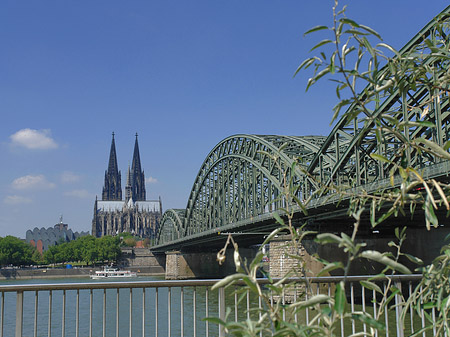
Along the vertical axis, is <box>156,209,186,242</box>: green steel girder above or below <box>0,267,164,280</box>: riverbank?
above

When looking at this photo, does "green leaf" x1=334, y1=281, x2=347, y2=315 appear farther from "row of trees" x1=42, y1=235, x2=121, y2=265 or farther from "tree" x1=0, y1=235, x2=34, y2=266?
"tree" x1=0, y1=235, x2=34, y2=266

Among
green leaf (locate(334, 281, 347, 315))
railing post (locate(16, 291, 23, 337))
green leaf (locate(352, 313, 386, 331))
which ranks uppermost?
green leaf (locate(334, 281, 347, 315))

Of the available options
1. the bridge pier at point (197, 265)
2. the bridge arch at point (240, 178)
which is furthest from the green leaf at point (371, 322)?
the bridge pier at point (197, 265)

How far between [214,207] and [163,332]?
5048 centimetres

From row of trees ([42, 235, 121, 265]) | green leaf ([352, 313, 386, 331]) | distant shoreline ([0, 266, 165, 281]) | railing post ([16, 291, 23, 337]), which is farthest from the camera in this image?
row of trees ([42, 235, 121, 265])

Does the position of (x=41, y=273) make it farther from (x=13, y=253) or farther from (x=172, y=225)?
(x=13, y=253)

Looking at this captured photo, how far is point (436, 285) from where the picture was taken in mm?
3850

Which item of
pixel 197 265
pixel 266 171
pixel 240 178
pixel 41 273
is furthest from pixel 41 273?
pixel 266 171

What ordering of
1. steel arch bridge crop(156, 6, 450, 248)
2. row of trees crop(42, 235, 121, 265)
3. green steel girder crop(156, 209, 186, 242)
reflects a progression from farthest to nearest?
row of trees crop(42, 235, 121, 265)
green steel girder crop(156, 209, 186, 242)
steel arch bridge crop(156, 6, 450, 248)

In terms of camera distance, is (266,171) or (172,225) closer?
(266,171)

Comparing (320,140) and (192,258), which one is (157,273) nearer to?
(192,258)

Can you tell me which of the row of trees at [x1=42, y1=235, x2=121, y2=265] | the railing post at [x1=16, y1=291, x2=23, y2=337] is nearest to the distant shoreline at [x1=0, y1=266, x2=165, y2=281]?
the row of trees at [x1=42, y1=235, x2=121, y2=265]

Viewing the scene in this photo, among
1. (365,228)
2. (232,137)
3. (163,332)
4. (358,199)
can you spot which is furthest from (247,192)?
(358,199)

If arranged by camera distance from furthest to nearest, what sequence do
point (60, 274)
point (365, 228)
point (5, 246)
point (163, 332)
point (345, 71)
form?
point (5, 246) < point (60, 274) < point (365, 228) < point (163, 332) < point (345, 71)
